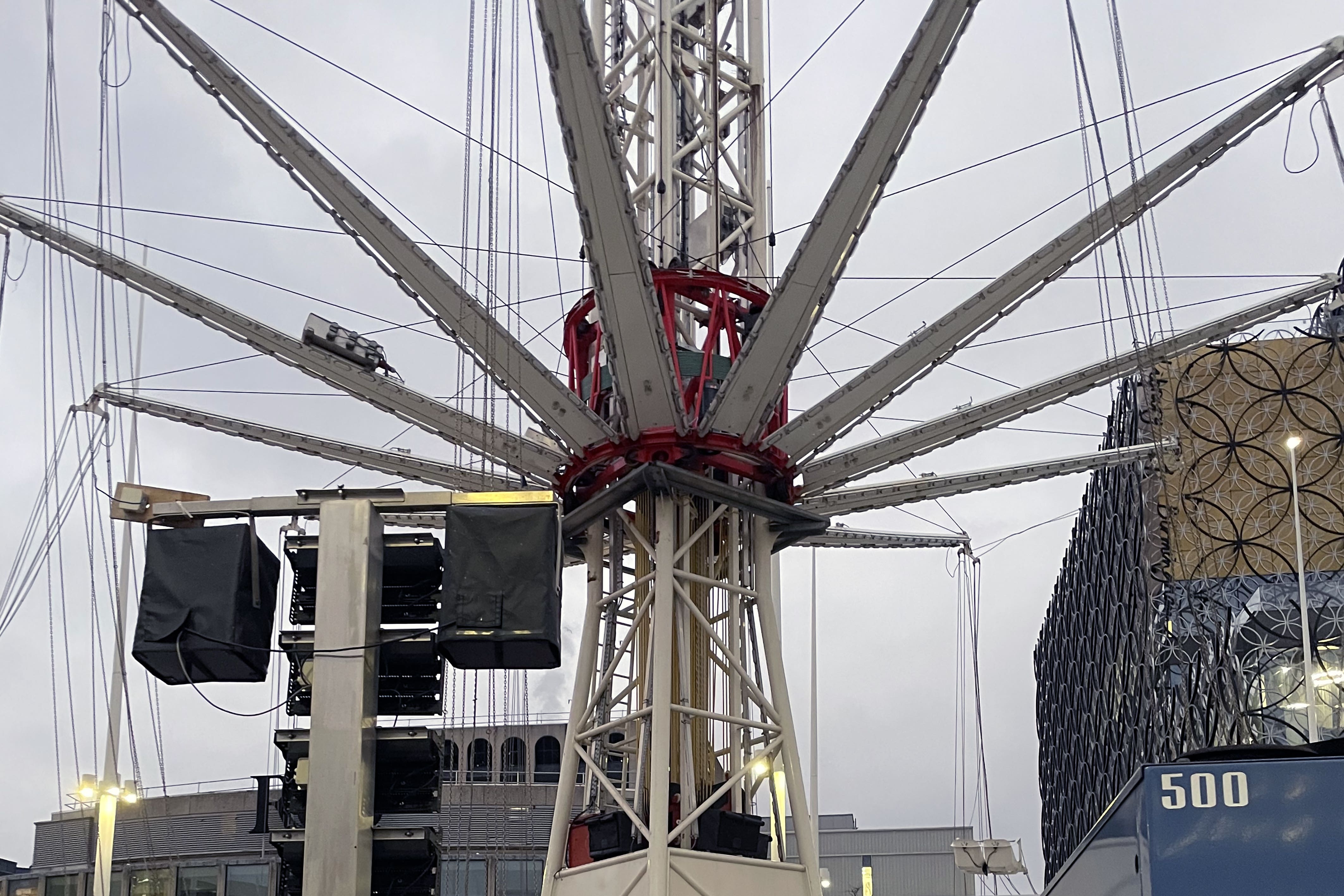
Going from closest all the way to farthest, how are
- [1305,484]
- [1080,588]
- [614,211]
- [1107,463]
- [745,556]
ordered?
[614,211] → [745,556] → [1107,463] → [1305,484] → [1080,588]

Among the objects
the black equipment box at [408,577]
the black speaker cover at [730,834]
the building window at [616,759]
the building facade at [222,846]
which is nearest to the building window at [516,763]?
the building facade at [222,846]

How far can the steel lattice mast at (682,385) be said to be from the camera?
65.9 feet

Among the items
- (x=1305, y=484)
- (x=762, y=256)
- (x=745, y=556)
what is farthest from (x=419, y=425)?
(x=1305, y=484)

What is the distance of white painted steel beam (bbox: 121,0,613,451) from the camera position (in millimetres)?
19375

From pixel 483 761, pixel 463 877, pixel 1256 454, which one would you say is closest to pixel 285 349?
pixel 463 877

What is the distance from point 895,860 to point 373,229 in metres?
73.4

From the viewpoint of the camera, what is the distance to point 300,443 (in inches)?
1044

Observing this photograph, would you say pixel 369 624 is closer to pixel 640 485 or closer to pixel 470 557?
pixel 470 557

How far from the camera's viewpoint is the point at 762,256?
95.9ft

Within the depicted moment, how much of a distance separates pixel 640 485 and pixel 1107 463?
30.7ft

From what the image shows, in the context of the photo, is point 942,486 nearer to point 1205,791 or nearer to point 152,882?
point 1205,791

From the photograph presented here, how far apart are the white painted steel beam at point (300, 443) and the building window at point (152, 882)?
36.0 meters

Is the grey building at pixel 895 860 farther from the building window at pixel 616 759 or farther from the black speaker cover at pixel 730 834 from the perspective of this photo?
the black speaker cover at pixel 730 834

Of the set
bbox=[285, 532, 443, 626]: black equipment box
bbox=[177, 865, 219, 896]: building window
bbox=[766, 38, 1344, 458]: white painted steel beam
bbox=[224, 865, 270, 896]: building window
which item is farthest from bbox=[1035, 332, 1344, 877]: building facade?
bbox=[285, 532, 443, 626]: black equipment box
